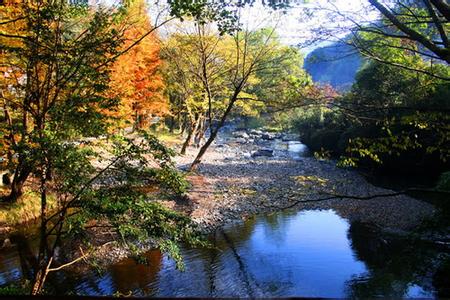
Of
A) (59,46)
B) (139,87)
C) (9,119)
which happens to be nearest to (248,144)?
(139,87)

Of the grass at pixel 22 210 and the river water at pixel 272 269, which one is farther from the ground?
the grass at pixel 22 210

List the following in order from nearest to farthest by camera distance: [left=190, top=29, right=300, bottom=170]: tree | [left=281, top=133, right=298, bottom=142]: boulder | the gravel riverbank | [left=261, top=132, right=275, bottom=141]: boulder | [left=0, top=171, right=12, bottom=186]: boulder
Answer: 1. the gravel riverbank
2. [left=0, top=171, right=12, bottom=186]: boulder
3. [left=190, top=29, right=300, bottom=170]: tree
4. [left=261, top=132, right=275, bottom=141]: boulder
5. [left=281, top=133, right=298, bottom=142]: boulder

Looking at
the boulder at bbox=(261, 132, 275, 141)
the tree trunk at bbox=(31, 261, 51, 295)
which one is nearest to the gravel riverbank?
the tree trunk at bbox=(31, 261, 51, 295)

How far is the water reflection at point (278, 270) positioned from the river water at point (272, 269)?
23 millimetres

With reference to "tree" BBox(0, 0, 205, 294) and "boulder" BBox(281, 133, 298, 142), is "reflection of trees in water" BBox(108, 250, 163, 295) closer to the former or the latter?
"tree" BBox(0, 0, 205, 294)

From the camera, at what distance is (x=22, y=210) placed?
1377 cm

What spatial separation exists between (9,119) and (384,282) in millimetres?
12778

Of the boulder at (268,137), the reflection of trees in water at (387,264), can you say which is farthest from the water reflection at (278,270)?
the boulder at (268,137)

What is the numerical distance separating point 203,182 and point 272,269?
10637mm

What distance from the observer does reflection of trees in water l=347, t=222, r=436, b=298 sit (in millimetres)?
9305

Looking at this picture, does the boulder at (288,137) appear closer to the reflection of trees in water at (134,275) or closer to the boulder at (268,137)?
the boulder at (268,137)

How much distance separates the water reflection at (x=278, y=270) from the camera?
9.33m

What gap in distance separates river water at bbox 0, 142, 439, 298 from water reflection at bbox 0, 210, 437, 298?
23 mm

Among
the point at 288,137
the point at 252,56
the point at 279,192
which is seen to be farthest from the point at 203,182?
the point at 288,137
